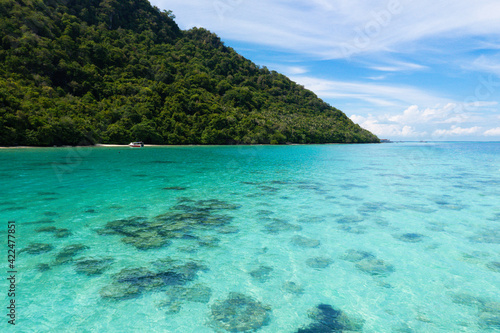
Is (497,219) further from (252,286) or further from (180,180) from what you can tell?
(180,180)

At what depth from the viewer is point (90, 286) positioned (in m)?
7.37

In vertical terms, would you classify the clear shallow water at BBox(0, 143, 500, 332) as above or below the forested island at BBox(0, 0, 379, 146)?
below

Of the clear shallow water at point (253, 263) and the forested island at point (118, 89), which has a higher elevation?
the forested island at point (118, 89)

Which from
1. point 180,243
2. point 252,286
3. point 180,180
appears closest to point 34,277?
point 180,243

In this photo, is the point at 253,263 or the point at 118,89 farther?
the point at 118,89

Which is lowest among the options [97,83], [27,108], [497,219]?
[497,219]

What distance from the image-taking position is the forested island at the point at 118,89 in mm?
85938

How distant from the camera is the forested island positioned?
8594cm

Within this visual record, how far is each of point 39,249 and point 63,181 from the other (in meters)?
18.4

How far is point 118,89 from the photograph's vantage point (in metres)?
126

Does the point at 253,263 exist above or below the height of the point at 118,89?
below

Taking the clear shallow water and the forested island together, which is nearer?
the clear shallow water

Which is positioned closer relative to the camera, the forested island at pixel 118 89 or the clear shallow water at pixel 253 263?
the clear shallow water at pixel 253 263

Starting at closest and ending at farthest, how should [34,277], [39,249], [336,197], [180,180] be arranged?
1. [34,277]
2. [39,249]
3. [336,197]
4. [180,180]
